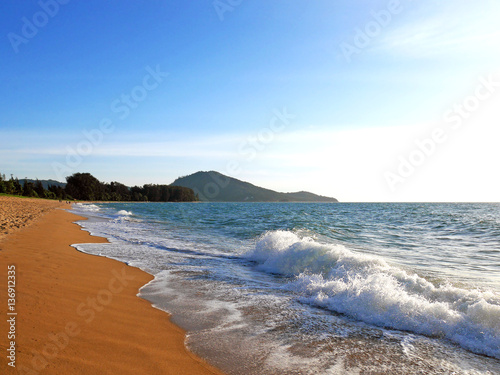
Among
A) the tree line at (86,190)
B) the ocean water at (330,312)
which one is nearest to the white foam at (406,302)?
the ocean water at (330,312)

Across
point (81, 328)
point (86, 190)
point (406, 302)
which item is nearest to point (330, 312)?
point (406, 302)

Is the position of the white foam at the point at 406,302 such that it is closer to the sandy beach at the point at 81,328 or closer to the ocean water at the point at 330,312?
the ocean water at the point at 330,312

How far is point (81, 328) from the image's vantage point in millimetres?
4703

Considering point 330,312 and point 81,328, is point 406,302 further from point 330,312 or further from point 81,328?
point 81,328

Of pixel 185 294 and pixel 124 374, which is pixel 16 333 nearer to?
pixel 124 374

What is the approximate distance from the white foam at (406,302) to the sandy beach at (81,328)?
146 inches

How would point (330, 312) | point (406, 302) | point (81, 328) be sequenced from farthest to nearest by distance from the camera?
point (330, 312)
point (406, 302)
point (81, 328)

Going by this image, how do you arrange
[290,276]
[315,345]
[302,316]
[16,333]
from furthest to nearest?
[290,276], [302,316], [315,345], [16,333]

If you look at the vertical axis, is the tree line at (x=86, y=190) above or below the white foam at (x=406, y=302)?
above

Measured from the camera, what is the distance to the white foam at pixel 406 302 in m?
5.43

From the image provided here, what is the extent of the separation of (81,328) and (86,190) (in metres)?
149

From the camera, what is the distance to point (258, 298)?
7262 millimetres

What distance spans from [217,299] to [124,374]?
3.54 meters

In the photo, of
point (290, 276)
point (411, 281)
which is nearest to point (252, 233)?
point (290, 276)
